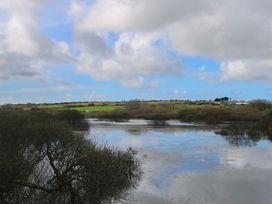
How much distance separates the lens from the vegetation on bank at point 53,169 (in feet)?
43.2

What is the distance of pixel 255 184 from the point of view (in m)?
23.3

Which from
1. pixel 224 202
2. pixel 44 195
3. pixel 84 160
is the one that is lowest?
pixel 224 202

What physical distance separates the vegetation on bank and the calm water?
4.30 meters

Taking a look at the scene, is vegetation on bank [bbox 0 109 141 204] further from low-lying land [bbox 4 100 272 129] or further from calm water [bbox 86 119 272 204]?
low-lying land [bbox 4 100 272 129]

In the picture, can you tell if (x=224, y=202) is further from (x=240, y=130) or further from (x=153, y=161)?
(x=240, y=130)

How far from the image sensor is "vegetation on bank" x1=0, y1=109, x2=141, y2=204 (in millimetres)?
13180

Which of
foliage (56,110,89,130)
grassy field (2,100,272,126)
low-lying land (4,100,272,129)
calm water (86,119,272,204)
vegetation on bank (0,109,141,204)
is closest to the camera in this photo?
vegetation on bank (0,109,141,204)

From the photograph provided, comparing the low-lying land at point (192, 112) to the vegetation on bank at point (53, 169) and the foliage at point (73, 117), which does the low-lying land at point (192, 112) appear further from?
the vegetation on bank at point (53, 169)

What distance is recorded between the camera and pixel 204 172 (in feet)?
88.1

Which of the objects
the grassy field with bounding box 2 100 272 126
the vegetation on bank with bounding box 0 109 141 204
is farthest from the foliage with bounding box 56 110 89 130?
the vegetation on bank with bounding box 0 109 141 204

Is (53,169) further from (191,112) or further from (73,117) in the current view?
(191,112)

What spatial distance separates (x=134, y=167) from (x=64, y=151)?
1001 centimetres

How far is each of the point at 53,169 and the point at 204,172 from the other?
1361 cm

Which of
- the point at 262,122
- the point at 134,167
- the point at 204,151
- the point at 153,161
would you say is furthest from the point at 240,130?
the point at 134,167
